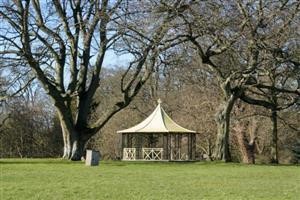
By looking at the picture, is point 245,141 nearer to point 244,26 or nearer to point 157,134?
point 157,134

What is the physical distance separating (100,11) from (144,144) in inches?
762

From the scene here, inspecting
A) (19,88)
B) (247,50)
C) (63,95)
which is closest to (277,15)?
(247,50)

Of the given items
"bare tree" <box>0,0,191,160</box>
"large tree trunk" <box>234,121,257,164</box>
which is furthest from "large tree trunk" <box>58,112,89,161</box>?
"large tree trunk" <box>234,121,257,164</box>

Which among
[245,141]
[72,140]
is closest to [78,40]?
[72,140]

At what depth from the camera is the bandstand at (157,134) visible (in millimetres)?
40312

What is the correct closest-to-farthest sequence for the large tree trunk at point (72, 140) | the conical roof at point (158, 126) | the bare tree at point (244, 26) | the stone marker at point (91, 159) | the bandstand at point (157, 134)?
the stone marker at point (91, 159) < the bare tree at point (244, 26) < the large tree trunk at point (72, 140) < the conical roof at point (158, 126) < the bandstand at point (157, 134)

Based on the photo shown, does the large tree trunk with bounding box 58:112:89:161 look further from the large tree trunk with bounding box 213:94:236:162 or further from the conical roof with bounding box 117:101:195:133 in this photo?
the large tree trunk with bounding box 213:94:236:162

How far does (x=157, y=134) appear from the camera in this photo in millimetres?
42656

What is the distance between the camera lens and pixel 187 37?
31.8 m

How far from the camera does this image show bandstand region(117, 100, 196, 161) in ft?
132

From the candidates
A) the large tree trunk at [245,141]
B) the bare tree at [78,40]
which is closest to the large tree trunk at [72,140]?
the bare tree at [78,40]

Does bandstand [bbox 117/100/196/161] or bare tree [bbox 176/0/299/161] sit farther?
bandstand [bbox 117/100/196/161]

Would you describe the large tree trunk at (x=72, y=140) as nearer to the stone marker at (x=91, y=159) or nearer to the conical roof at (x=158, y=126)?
the stone marker at (x=91, y=159)

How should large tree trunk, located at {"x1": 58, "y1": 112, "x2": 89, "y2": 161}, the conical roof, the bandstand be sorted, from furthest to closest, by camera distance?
1. the bandstand
2. the conical roof
3. large tree trunk, located at {"x1": 58, "y1": 112, "x2": 89, "y2": 161}
